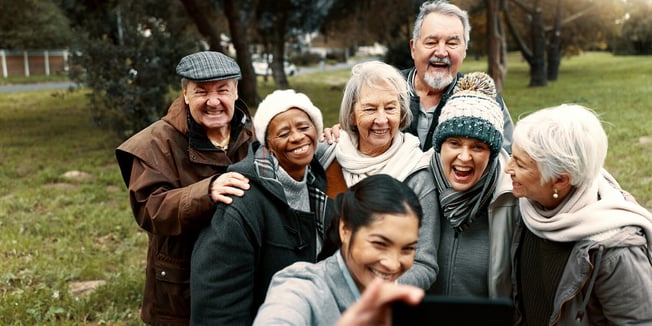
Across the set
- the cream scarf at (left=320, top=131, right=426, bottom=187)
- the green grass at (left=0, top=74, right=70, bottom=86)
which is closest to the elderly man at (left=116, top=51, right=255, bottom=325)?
the cream scarf at (left=320, top=131, right=426, bottom=187)

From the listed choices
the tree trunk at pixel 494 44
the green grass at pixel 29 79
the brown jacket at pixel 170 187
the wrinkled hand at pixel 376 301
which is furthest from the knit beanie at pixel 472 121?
the green grass at pixel 29 79

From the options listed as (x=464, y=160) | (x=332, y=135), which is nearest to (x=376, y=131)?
(x=332, y=135)

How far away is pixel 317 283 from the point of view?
191 centimetres

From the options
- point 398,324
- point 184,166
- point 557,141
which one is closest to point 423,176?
point 557,141

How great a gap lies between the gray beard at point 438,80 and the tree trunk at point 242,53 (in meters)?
13.0

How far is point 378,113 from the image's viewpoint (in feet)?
9.27

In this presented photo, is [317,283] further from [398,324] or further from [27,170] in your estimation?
[27,170]

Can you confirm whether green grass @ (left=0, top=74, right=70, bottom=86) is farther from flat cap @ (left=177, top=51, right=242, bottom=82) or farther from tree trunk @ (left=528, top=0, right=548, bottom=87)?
flat cap @ (left=177, top=51, right=242, bottom=82)

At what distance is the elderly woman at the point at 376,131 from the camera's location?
282 centimetres

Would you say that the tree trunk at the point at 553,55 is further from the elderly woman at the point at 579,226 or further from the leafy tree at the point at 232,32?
the elderly woman at the point at 579,226

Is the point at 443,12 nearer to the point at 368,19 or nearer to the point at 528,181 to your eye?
the point at 528,181

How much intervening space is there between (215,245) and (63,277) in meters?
3.58

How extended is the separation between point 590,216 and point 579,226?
58mm

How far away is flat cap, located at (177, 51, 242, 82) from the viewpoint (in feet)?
9.57
